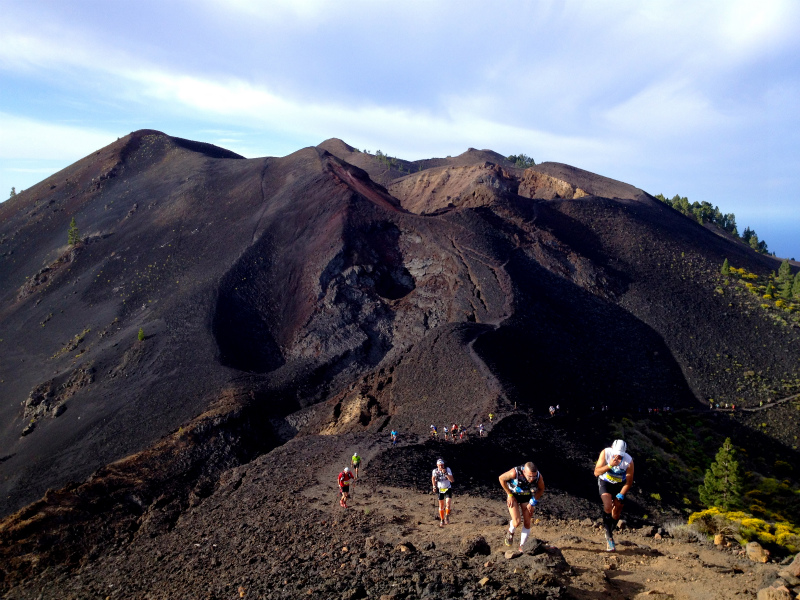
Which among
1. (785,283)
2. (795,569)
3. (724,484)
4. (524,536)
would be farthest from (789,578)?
(785,283)

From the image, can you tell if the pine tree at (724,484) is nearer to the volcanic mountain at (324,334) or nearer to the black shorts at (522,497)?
the volcanic mountain at (324,334)

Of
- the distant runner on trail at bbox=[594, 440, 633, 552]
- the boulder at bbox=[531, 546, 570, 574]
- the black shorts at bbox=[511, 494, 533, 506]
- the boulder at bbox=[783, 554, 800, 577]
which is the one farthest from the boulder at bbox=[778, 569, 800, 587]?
the black shorts at bbox=[511, 494, 533, 506]

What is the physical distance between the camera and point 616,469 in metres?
9.47

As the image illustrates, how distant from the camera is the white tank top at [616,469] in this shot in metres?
9.44

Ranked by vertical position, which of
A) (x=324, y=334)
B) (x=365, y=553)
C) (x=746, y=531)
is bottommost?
(x=365, y=553)

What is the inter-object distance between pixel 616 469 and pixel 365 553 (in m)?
4.87

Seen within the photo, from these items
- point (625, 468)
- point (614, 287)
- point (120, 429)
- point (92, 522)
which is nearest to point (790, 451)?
point (614, 287)

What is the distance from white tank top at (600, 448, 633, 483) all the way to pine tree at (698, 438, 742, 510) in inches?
540

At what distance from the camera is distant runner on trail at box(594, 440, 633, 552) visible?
9.39m

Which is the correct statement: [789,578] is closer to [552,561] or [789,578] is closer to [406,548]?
[552,561]

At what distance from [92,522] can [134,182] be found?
63.2m

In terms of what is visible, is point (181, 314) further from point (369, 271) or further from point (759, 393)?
point (759, 393)

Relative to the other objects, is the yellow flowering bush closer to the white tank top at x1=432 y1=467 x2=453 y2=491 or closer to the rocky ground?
the rocky ground

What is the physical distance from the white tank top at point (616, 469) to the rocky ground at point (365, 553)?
1272mm
